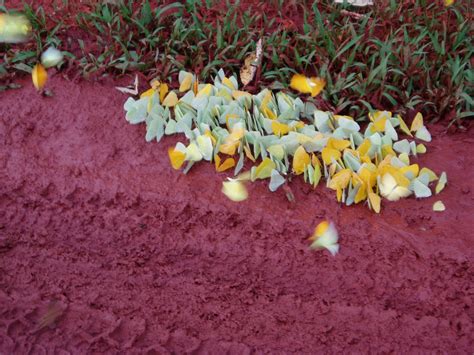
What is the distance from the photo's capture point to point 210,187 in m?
2.38

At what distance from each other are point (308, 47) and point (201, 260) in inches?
41.4

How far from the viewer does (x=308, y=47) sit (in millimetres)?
2758

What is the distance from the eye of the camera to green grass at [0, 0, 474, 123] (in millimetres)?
2607

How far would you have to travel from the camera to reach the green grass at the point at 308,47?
2607 mm

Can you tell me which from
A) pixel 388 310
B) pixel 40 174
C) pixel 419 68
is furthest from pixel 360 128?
pixel 40 174

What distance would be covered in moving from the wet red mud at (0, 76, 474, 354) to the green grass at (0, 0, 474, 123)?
26 cm

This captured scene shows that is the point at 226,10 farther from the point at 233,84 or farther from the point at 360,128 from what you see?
the point at 360,128

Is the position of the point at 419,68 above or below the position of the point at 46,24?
above

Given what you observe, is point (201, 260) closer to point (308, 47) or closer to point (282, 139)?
point (282, 139)

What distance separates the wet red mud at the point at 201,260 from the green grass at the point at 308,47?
26cm

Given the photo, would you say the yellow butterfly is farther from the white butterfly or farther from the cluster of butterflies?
the white butterfly

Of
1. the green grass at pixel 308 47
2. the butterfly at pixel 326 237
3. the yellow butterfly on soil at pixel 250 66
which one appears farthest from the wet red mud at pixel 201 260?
the yellow butterfly on soil at pixel 250 66

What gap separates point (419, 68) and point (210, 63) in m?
0.87

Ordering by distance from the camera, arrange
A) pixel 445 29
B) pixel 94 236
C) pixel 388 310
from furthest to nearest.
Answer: pixel 445 29 → pixel 94 236 → pixel 388 310
